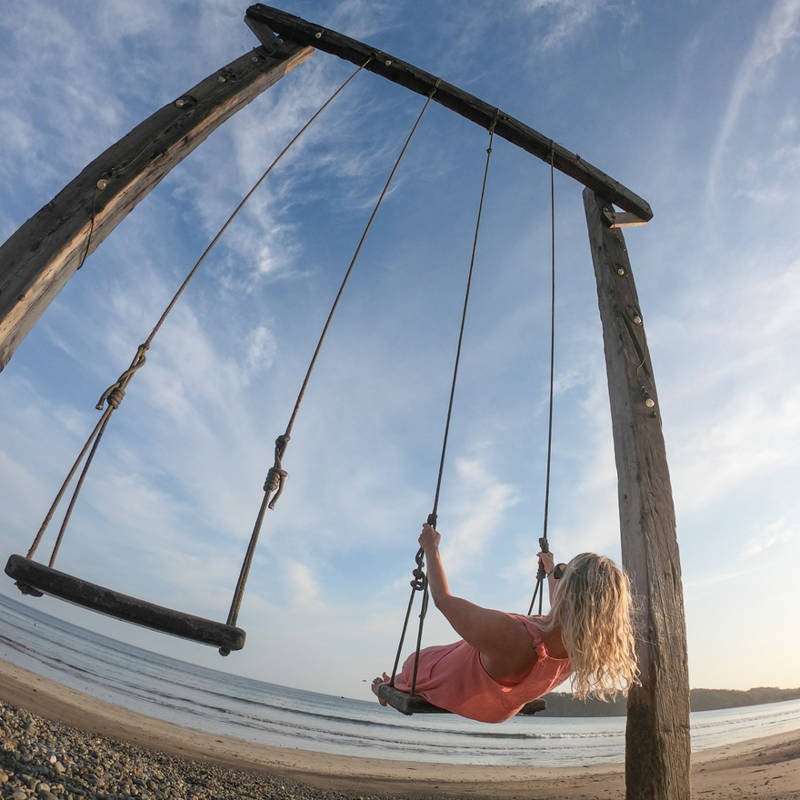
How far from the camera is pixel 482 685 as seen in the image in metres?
1.88

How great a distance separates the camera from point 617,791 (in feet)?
30.6

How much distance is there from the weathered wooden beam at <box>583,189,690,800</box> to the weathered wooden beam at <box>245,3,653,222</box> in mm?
656

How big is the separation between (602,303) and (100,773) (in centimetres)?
761

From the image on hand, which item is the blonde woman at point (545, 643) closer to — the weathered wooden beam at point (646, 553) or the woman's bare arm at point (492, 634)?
the woman's bare arm at point (492, 634)

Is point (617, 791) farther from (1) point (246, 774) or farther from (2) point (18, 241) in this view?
(2) point (18, 241)

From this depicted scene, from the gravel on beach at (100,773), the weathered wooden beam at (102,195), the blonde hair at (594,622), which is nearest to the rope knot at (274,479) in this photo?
the weathered wooden beam at (102,195)

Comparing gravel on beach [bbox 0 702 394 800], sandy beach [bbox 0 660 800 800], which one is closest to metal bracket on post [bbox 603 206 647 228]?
gravel on beach [bbox 0 702 394 800]

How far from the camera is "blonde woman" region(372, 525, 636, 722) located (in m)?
1.68

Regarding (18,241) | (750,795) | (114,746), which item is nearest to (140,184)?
(18,241)

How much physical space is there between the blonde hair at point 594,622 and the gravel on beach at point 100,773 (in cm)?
544

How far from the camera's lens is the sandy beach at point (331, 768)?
799 cm

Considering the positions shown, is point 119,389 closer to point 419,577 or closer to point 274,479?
point 274,479

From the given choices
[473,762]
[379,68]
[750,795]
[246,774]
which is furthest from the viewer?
[473,762]

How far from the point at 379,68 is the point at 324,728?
22.3 metres
